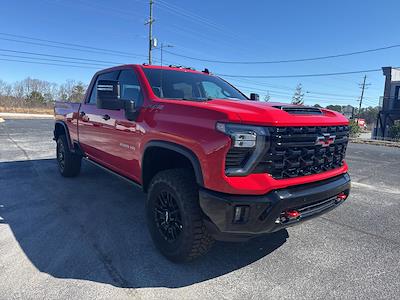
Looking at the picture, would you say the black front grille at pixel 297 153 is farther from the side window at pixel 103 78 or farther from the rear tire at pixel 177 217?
the side window at pixel 103 78

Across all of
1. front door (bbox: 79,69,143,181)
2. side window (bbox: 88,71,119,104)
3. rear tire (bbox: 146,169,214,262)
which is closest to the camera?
rear tire (bbox: 146,169,214,262)

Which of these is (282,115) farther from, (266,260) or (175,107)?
(266,260)

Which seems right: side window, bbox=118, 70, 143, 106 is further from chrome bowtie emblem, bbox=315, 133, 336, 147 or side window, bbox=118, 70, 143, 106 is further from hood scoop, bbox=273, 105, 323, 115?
chrome bowtie emblem, bbox=315, 133, 336, 147

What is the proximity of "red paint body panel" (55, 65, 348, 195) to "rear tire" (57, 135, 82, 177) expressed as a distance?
186 cm

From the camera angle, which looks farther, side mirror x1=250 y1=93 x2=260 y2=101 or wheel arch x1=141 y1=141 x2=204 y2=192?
side mirror x1=250 y1=93 x2=260 y2=101

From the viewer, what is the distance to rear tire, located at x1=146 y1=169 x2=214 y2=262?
2734 millimetres

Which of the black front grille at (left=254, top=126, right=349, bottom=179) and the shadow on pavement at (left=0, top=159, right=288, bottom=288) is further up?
the black front grille at (left=254, top=126, right=349, bottom=179)

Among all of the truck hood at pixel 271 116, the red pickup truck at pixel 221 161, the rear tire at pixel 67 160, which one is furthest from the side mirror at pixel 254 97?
the rear tire at pixel 67 160

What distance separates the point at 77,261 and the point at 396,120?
32.4 meters

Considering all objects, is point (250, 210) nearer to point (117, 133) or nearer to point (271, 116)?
point (271, 116)

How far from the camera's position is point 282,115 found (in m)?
2.59

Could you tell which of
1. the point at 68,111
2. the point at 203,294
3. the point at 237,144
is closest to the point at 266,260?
the point at 203,294

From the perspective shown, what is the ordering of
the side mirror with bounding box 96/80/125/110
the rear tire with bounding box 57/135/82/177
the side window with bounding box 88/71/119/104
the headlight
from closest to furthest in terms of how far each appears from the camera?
the headlight < the side mirror with bounding box 96/80/125/110 < the side window with bounding box 88/71/119/104 < the rear tire with bounding box 57/135/82/177

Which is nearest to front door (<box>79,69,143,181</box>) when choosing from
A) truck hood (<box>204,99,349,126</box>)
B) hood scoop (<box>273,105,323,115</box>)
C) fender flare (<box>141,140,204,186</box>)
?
fender flare (<box>141,140,204,186</box>)
